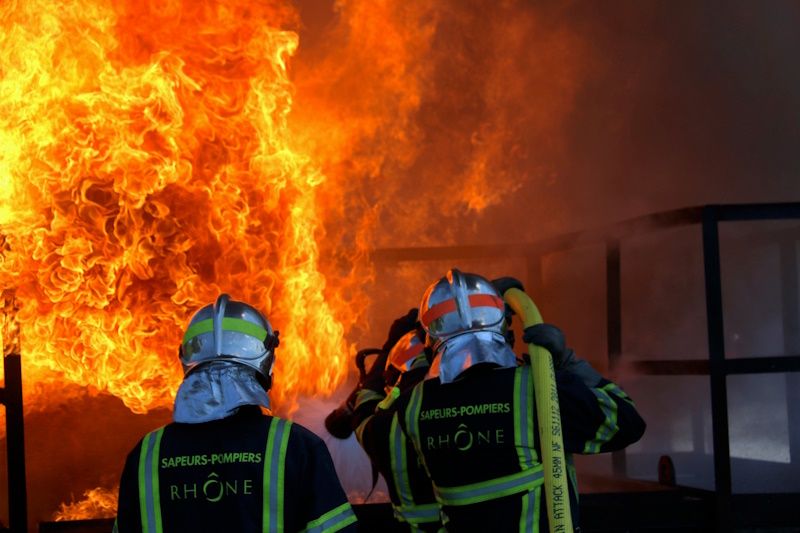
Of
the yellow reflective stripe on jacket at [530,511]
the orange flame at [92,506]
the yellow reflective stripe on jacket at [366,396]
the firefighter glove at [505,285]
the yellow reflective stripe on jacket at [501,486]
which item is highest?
the firefighter glove at [505,285]

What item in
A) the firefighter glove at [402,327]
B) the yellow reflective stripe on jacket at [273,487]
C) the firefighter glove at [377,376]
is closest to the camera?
the yellow reflective stripe on jacket at [273,487]

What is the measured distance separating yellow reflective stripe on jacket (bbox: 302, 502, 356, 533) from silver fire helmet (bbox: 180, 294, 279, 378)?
1.79 feet

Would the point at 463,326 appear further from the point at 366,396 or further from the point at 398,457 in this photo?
the point at 366,396

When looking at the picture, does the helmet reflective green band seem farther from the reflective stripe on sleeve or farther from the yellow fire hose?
the yellow fire hose

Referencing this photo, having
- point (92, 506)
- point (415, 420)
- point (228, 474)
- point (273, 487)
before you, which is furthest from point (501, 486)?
point (92, 506)

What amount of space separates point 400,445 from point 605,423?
0.86 metres

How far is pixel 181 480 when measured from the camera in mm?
2490

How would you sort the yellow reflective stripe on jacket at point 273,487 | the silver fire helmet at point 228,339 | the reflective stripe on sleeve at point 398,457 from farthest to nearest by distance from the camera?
1. the reflective stripe on sleeve at point 398,457
2. the silver fire helmet at point 228,339
3. the yellow reflective stripe on jacket at point 273,487

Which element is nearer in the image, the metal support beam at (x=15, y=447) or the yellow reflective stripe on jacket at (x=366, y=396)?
the yellow reflective stripe on jacket at (x=366, y=396)

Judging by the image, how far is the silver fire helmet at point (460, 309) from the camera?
10.8ft

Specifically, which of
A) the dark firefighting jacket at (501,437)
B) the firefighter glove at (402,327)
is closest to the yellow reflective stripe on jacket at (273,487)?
the dark firefighting jacket at (501,437)

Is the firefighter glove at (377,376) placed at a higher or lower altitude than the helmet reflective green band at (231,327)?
lower

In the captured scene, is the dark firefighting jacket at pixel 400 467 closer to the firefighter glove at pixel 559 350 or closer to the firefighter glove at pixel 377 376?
the firefighter glove at pixel 377 376

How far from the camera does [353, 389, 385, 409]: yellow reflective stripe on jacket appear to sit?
12.9ft
